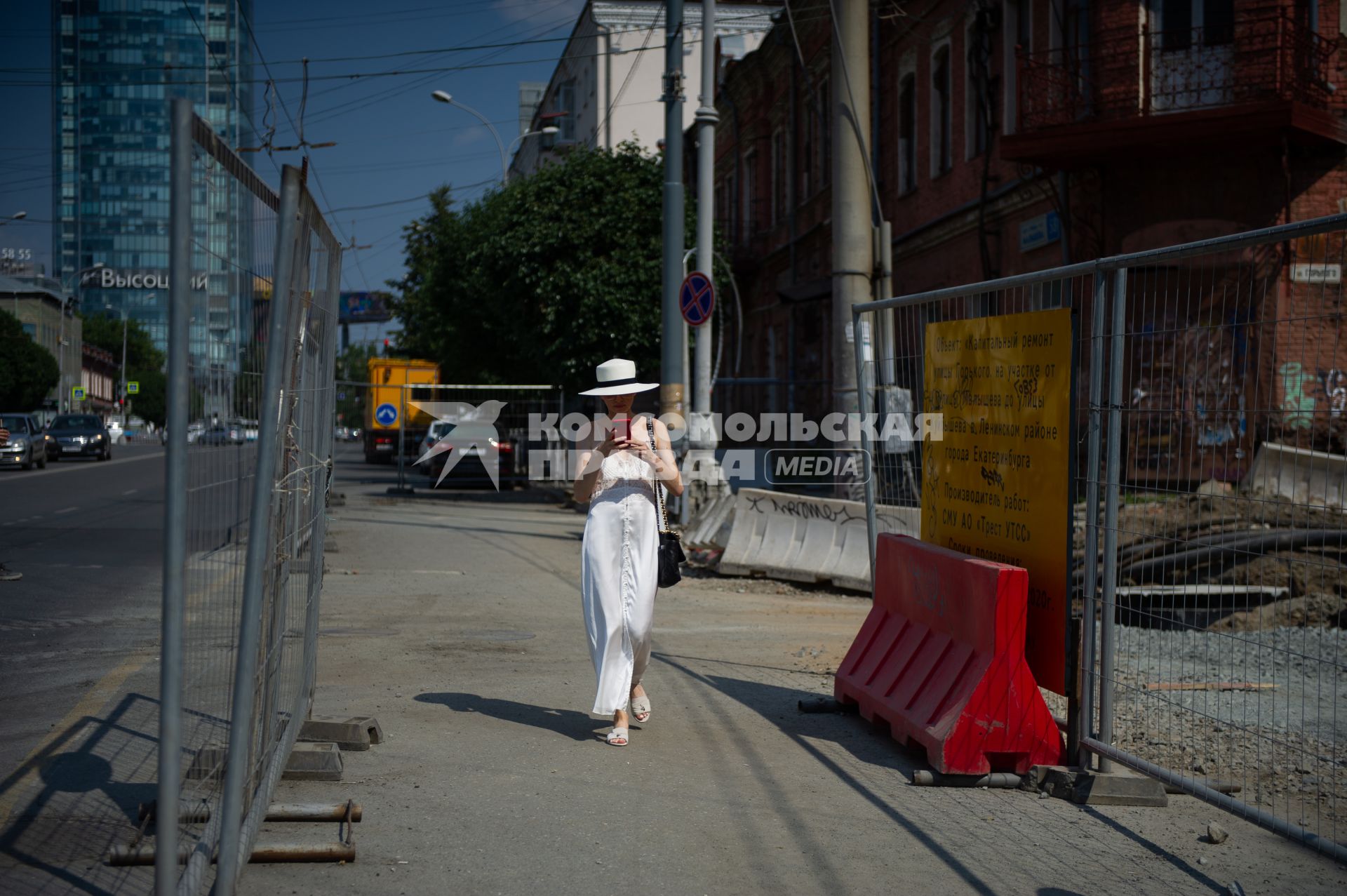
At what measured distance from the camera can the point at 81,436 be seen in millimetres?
41250

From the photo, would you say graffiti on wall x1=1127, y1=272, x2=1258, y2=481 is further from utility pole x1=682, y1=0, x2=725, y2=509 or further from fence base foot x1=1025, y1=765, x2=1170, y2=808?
utility pole x1=682, y1=0, x2=725, y2=509

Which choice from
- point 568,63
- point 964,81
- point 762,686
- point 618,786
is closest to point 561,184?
point 964,81

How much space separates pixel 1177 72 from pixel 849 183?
620 centimetres

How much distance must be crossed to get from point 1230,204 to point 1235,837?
1228cm

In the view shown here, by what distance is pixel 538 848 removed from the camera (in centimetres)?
436

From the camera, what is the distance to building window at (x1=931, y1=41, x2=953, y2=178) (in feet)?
70.9

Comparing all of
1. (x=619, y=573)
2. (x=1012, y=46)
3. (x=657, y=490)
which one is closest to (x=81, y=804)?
(x=619, y=573)

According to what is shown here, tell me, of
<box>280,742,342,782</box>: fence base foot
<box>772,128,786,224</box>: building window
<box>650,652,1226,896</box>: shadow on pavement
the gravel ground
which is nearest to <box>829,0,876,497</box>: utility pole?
<box>650,652,1226,896</box>: shadow on pavement

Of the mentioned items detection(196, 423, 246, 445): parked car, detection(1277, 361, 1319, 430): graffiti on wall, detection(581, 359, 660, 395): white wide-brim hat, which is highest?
detection(581, 359, 660, 395): white wide-brim hat

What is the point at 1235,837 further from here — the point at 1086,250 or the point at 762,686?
the point at 1086,250

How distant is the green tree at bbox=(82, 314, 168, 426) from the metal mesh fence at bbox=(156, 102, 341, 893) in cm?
12362

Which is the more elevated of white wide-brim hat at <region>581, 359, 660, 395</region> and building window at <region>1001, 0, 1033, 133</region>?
building window at <region>1001, 0, 1033, 133</region>

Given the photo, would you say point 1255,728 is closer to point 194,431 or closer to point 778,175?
point 194,431

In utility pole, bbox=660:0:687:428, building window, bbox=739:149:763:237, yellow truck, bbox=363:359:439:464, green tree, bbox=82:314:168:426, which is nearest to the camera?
utility pole, bbox=660:0:687:428
